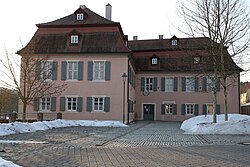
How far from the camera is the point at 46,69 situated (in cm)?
3366

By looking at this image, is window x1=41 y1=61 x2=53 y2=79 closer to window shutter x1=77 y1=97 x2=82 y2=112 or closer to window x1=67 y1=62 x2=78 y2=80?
window x1=67 y1=62 x2=78 y2=80

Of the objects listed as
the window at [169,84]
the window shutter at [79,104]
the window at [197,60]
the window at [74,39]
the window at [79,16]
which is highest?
the window at [79,16]

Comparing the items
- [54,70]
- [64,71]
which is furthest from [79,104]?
[54,70]

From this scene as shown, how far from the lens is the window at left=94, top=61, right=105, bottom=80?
33188 millimetres

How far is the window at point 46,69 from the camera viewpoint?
32.9m

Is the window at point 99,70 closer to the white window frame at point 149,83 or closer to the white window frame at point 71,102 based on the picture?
the white window frame at point 71,102

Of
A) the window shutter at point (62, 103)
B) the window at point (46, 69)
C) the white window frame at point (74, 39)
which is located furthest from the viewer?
the white window frame at point (74, 39)

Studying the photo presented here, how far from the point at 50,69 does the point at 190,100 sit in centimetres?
1828

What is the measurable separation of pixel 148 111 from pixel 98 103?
13.2 metres

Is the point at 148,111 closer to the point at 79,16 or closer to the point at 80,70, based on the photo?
the point at 80,70

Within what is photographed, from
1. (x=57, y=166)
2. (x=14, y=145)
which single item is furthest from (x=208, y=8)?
(x=57, y=166)

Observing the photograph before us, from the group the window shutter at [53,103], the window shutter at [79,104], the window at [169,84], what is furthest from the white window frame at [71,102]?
the window at [169,84]

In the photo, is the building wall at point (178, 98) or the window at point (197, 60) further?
the building wall at point (178, 98)

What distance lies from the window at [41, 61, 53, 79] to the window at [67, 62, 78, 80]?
1.71 metres
